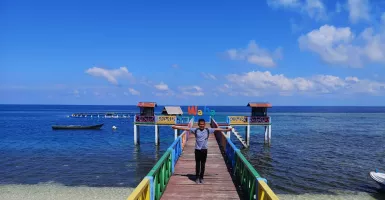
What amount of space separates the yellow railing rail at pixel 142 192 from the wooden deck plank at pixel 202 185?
163cm

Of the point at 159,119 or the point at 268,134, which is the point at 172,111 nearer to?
the point at 159,119

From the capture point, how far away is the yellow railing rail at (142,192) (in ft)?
19.2

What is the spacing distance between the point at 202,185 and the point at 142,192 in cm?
353

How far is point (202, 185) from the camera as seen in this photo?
9625mm

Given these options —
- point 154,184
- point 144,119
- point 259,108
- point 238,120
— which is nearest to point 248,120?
point 238,120

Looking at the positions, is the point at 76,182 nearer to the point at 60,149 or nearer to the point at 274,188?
the point at 274,188

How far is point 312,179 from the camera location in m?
21.8

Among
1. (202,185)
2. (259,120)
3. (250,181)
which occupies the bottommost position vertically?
(202,185)

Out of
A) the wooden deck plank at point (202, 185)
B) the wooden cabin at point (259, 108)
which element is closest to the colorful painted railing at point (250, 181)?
the wooden deck plank at point (202, 185)

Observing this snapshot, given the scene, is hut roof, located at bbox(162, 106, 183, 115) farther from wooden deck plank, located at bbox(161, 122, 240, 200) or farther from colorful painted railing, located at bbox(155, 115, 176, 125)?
wooden deck plank, located at bbox(161, 122, 240, 200)

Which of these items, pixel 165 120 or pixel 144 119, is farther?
pixel 144 119

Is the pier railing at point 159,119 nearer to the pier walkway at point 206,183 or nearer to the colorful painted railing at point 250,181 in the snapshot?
the pier walkway at point 206,183

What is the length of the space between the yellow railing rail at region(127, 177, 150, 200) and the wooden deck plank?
1629 millimetres

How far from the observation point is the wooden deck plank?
8.68 meters
